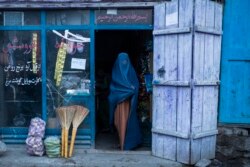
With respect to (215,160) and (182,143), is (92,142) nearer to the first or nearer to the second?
(182,143)

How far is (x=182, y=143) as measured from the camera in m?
6.17

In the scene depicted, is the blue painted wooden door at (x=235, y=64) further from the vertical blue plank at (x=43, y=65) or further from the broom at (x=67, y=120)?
the vertical blue plank at (x=43, y=65)

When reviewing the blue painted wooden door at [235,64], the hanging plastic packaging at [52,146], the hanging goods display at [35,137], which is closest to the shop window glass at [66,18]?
the hanging goods display at [35,137]

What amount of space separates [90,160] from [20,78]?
2069 millimetres

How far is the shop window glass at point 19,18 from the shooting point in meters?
6.73

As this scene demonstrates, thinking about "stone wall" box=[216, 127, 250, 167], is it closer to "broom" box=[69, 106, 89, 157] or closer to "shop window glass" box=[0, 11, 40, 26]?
"broom" box=[69, 106, 89, 157]

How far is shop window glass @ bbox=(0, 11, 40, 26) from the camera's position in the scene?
6.73 meters

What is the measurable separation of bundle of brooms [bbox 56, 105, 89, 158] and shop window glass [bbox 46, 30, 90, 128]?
0.35m

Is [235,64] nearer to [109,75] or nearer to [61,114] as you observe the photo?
[61,114]

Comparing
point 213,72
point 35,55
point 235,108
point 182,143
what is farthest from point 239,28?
point 35,55

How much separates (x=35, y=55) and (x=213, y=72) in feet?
10.8

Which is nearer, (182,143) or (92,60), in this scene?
(182,143)

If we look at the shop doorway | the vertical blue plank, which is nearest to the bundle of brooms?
the vertical blue plank

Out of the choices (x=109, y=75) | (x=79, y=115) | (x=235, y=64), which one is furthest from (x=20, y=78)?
(x=235, y=64)
